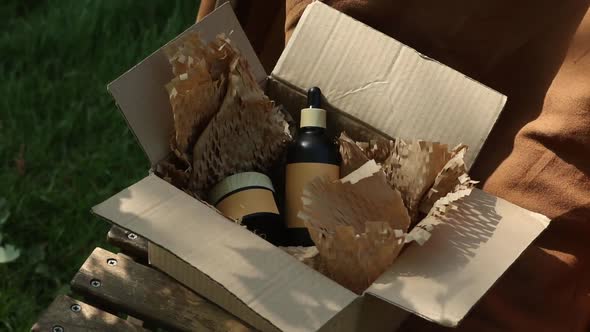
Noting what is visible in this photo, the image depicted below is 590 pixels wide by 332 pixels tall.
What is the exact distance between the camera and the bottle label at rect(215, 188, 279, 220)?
1.27 meters

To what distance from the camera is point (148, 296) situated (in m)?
1.35

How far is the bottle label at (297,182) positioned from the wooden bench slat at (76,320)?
12.4 inches

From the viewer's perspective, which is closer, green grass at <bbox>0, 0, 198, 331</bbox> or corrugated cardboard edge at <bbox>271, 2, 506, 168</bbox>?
corrugated cardboard edge at <bbox>271, 2, 506, 168</bbox>

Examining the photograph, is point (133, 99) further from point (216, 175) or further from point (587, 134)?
point (587, 134)

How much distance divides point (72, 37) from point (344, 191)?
133cm

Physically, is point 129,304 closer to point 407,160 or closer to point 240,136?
point 240,136

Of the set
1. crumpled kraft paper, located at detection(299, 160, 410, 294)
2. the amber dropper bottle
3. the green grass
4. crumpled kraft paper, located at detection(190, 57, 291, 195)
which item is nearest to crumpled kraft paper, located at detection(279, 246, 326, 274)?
crumpled kraft paper, located at detection(299, 160, 410, 294)

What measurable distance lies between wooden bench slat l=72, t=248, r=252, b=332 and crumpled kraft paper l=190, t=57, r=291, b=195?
0.58 feet

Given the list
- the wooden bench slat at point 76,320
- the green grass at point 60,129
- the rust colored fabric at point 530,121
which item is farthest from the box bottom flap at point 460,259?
the green grass at point 60,129

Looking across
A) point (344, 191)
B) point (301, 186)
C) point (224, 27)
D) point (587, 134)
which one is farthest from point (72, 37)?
point (587, 134)

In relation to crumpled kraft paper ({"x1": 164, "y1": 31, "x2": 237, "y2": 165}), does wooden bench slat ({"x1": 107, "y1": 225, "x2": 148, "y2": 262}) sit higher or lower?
lower

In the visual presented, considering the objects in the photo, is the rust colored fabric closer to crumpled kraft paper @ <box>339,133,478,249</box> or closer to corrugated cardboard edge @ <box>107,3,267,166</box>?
crumpled kraft paper @ <box>339,133,478,249</box>

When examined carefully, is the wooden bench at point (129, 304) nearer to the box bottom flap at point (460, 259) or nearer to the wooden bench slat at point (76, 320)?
the wooden bench slat at point (76, 320)

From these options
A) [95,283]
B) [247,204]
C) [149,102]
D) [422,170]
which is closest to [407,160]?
[422,170]
